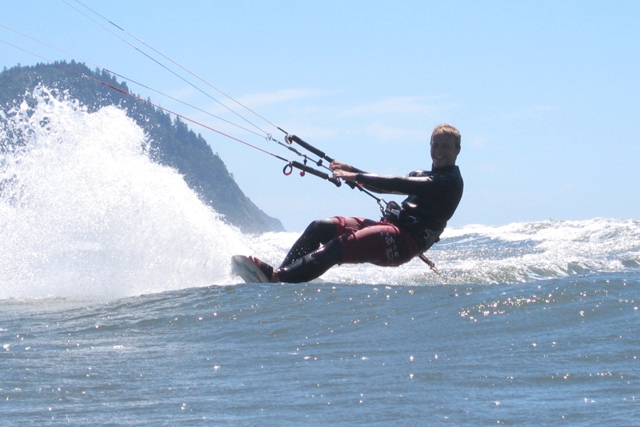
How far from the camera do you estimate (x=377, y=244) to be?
780 centimetres

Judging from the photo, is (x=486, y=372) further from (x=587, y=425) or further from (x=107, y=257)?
(x=107, y=257)

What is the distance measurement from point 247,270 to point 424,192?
1753mm

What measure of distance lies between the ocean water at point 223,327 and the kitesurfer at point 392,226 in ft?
1.14

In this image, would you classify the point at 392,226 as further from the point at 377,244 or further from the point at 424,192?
the point at 424,192

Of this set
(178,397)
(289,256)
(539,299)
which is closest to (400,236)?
(289,256)

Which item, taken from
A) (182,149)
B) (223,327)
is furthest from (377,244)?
(182,149)

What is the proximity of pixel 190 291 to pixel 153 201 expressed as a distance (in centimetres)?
240

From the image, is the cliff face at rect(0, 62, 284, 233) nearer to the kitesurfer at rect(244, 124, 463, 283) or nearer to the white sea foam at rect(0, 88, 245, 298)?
the white sea foam at rect(0, 88, 245, 298)

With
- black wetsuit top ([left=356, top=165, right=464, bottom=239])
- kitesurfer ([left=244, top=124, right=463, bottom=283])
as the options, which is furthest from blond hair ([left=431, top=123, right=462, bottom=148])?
black wetsuit top ([left=356, top=165, right=464, bottom=239])

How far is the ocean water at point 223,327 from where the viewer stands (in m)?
3.94

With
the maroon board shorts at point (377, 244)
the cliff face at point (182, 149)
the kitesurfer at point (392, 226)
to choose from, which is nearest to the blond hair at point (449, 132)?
the kitesurfer at point (392, 226)

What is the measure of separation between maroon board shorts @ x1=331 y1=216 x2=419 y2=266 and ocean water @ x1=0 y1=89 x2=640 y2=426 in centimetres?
34

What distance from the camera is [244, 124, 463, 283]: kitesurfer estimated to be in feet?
25.0

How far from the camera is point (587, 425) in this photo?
3.52m
